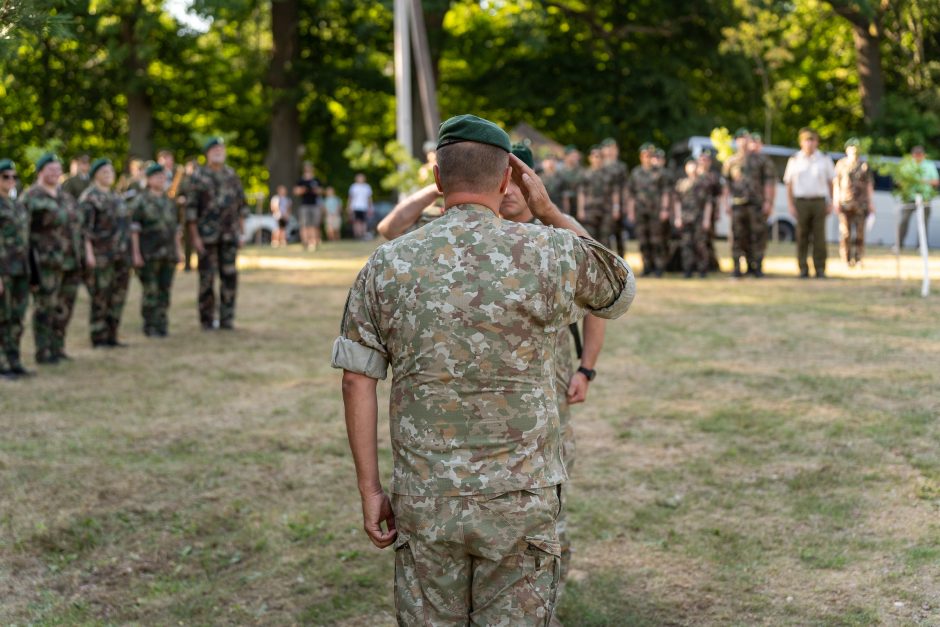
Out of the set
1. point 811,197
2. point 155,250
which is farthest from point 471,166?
point 811,197

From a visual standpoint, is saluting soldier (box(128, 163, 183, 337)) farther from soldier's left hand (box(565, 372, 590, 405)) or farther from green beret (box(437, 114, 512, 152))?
green beret (box(437, 114, 512, 152))

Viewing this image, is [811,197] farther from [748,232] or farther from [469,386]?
[469,386]

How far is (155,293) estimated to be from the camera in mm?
12703

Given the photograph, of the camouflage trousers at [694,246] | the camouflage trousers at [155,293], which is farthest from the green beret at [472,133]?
the camouflage trousers at [694,246]

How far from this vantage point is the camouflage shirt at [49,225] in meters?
10.6

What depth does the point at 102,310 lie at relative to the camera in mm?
11922

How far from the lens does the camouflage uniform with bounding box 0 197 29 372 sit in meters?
9.83

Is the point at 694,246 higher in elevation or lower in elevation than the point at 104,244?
lower

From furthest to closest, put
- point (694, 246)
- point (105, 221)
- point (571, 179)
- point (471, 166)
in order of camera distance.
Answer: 1. point (571, 179)
2. point (694, 246)
3. point (105, 221)
4. point (471, 166)

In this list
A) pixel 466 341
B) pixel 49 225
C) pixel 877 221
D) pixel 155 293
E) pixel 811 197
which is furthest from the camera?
pixel 877 221

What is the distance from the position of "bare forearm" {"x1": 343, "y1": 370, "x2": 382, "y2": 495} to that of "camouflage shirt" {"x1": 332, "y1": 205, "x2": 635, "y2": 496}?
0.18 ft

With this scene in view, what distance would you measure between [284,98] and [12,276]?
79.0 ft

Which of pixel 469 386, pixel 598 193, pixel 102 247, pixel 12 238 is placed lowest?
pixel 469 386

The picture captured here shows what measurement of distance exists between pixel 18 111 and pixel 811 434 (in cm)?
3308
